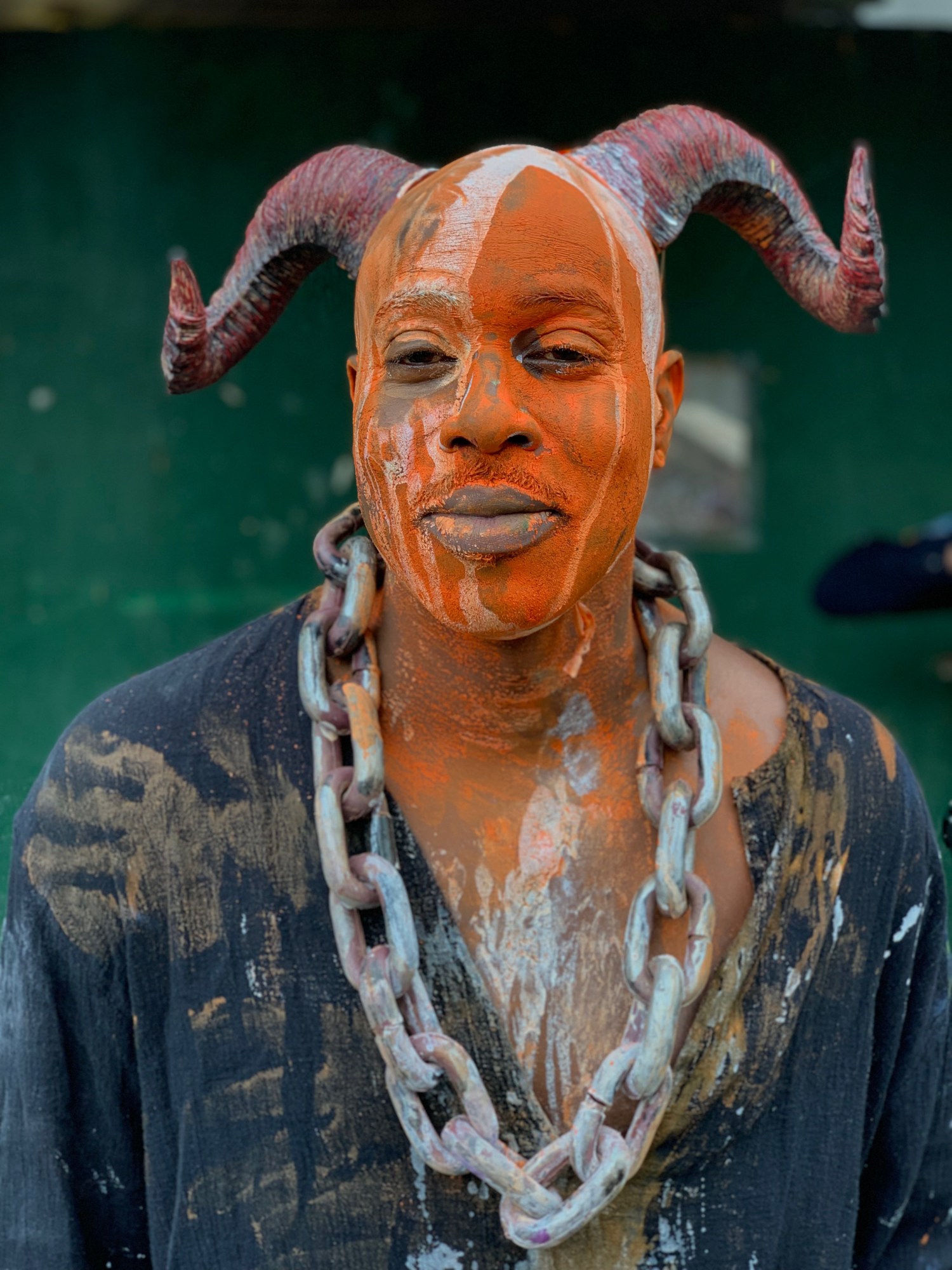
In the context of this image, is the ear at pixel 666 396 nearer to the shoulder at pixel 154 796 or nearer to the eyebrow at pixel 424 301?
the eyebrow at pixel 424 301

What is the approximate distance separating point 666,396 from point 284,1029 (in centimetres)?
76

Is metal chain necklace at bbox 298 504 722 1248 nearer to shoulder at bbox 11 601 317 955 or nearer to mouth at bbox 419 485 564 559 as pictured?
shoulder at bbox 11 601 317 955

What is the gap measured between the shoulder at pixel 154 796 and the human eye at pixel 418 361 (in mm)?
384

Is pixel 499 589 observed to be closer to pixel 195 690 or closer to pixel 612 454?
pixel 612 454

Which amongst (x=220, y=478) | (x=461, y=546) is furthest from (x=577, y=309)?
(x=220, y=478)

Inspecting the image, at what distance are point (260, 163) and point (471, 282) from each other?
1.94 meters

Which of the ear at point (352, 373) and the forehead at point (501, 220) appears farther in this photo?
the ear at point (352, 373)

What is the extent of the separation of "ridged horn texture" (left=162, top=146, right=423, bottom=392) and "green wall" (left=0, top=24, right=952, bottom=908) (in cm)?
133

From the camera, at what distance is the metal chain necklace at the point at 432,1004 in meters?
1.47

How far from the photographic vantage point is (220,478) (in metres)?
3.26

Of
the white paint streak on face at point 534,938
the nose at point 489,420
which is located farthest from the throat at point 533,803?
the nose at point 489,420

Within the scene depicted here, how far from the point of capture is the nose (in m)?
1.38

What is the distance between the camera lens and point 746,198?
5.48 feet

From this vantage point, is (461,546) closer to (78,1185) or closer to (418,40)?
(78,1185)
